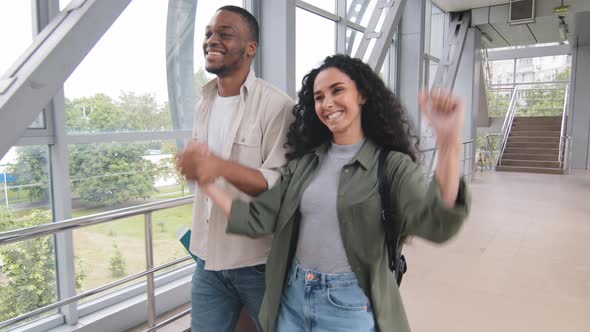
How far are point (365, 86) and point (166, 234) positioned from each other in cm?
244

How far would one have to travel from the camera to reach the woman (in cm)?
94

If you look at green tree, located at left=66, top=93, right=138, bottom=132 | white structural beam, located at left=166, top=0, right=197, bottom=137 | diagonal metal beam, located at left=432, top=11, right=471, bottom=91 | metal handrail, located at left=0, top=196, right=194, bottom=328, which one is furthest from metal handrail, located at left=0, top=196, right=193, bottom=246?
diagonal metal beam, located at left=432, top=11, right=471, bottom=91

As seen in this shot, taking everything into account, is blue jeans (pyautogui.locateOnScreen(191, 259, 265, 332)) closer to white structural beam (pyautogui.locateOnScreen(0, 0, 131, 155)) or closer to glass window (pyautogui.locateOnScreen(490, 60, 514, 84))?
white structural beam (pyautogui.locateOnScreen(0, 0, 131, 155))

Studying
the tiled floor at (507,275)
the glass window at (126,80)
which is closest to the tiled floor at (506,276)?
the tiled floor at (507,275)

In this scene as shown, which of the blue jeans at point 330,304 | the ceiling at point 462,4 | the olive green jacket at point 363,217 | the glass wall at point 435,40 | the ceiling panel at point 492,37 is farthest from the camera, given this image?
the ceiling panel at point 492,37

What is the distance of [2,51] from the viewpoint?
6.97 ft

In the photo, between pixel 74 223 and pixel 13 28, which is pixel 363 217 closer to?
pixel 74 223

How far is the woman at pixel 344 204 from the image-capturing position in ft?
3.08

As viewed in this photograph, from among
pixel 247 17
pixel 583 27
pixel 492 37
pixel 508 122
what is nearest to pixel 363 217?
pixel 247 17

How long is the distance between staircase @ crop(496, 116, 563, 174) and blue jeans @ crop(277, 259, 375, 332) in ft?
33.3

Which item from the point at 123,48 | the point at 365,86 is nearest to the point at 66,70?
the point at 365,86

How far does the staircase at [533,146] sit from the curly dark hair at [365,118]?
32.7ft

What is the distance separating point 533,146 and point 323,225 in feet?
38.0

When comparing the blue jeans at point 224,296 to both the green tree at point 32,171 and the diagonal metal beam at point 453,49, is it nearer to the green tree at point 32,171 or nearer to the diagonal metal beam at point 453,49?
the green tree at point 32,171
